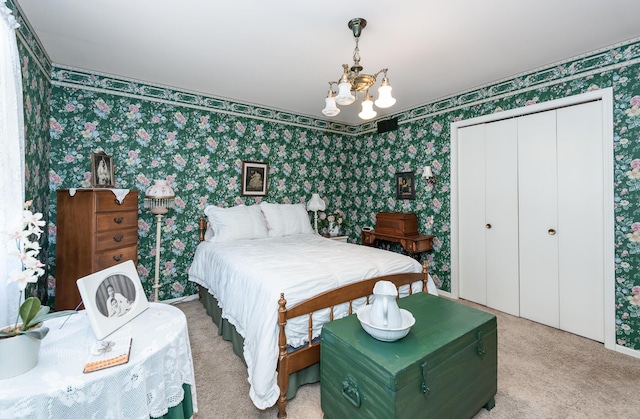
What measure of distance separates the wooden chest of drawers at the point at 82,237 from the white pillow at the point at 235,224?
40.8 inches

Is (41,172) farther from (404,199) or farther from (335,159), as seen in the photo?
(404,199)

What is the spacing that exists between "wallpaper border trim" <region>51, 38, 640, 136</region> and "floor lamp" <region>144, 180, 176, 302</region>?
3.57 feet

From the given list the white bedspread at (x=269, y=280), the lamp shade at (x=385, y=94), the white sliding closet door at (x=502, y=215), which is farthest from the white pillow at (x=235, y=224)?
the white sliding closet door at (x=502, y=215)

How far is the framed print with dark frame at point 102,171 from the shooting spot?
9.09 feet

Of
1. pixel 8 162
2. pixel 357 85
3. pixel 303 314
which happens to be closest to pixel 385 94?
pixel 357 85

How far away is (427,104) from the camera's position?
387cm

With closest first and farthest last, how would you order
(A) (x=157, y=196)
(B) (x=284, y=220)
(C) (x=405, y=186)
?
1. (A) (x=157, y=196)
2. (B) (x=284, y=220)
3. (C) (x=405, y=186)

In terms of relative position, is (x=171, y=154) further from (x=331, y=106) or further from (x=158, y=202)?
(x=331, y=106)

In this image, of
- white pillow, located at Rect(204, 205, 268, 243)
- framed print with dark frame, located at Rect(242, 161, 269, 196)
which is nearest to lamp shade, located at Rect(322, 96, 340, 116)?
white pillow, located at Rect(204, 205, 268, 243)

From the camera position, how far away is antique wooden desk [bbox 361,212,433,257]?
3.68 m

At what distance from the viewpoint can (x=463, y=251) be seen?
11.8 ft

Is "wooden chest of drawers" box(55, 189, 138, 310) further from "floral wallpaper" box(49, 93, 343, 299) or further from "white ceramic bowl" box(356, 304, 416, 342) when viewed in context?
"white ceramic bowl" box(356, 304, 416, 342)

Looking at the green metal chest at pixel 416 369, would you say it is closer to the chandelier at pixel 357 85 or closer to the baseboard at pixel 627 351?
the chandelier at pixel 357 85

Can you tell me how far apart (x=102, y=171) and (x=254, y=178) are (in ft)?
5.66
